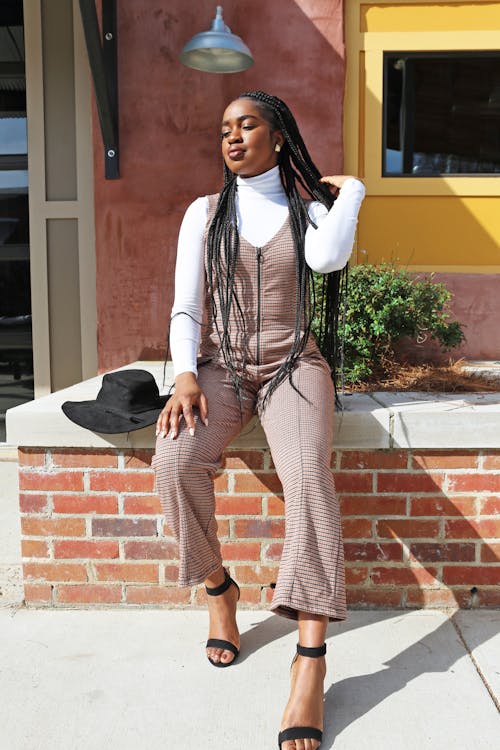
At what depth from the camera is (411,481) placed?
101 inches

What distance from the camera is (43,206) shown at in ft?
16.0

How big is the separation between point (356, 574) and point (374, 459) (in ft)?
1.42

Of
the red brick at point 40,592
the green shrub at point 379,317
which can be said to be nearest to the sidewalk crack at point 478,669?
the green shrub at point 379,317

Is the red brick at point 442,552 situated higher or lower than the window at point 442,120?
lower

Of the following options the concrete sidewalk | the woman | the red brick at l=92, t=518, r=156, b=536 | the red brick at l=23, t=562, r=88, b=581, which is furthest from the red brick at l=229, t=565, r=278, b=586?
the red brick at l=23, t=562, r=88, b=581

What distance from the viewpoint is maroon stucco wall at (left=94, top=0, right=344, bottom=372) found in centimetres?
445

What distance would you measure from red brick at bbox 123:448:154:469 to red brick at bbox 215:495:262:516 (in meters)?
0.28

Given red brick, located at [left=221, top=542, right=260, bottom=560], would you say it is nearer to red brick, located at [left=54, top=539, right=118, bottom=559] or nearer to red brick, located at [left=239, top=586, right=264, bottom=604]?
red brick, located at [left=239, top=586, right=264, bottom=604]

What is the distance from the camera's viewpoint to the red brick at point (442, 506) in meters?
2.58

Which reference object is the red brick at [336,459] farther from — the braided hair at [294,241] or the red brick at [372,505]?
the braided hair at [294,241]

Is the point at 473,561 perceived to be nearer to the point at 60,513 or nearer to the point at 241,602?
the point at 241,602

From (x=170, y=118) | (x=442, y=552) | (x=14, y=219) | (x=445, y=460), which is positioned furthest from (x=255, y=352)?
(x=14, y=219)

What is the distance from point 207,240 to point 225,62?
Result: 2.23m

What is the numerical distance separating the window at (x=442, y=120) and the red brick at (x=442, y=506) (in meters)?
2.76
